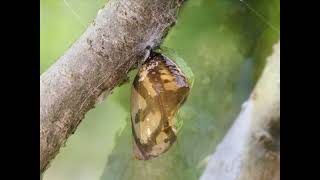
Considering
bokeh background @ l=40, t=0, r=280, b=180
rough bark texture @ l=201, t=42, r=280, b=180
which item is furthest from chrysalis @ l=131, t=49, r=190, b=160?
rough bark texture @ l=201, t=42, r=280, b=180

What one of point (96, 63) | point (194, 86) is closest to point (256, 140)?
point (194, 86)

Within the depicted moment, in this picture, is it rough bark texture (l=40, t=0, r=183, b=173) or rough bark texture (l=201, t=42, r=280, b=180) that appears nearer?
rough bark texture (l=40, t=0, r=183, b=173)

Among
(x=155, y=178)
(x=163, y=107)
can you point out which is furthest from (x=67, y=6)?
(x=155, y=178)

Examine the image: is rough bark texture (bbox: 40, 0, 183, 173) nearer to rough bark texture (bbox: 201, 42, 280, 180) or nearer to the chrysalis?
the chrysalis

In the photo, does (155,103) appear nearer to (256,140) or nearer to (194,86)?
(194,86)

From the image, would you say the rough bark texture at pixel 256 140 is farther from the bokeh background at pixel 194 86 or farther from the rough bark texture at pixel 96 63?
the rough bark texture at pixel 96 63

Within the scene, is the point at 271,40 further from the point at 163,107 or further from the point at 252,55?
the point at 163,107
